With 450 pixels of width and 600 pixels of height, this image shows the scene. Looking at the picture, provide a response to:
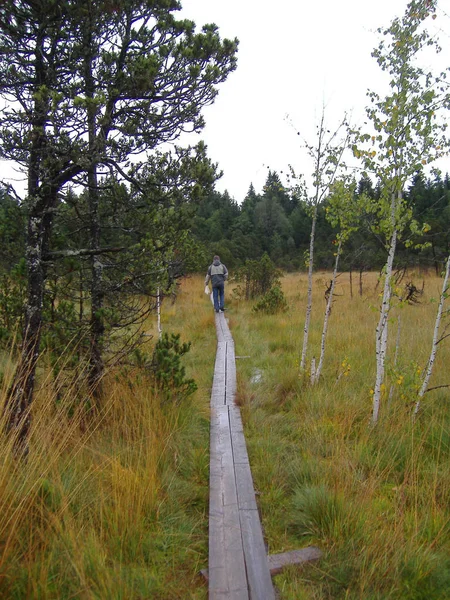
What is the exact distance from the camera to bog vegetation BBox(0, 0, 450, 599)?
217cm

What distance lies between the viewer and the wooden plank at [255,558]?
2.05 m

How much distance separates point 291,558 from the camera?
230cm

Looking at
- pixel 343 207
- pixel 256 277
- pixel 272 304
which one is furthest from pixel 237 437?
pixel 256 277

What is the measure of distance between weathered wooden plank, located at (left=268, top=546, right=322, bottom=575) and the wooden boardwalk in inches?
1.9

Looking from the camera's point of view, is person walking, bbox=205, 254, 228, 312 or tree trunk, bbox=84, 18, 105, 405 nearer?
tree trunk, bbox=84, 18, 105, 405

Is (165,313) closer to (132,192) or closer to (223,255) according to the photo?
(132,192)

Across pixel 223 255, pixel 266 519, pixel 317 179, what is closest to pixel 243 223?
pixel 223 255

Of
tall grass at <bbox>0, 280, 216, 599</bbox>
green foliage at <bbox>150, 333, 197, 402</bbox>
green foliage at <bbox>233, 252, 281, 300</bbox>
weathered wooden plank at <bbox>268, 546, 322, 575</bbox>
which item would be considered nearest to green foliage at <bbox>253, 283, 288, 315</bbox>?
green foliage at <bbox>233, 252, 281, 300</bbox>

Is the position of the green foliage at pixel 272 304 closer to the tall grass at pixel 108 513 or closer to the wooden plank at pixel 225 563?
the tall grass at pixel 108 513

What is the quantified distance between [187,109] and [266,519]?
3.59 meters

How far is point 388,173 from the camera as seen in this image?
3.61 metres

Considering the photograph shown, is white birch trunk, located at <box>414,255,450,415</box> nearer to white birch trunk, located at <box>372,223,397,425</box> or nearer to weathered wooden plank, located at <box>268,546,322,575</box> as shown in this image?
white birch trunk, located at <box>372,223,397,425</box>

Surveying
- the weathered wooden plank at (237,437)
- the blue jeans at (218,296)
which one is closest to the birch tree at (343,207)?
the weathered wooden plank at (237,437)

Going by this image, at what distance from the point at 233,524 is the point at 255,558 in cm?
30
